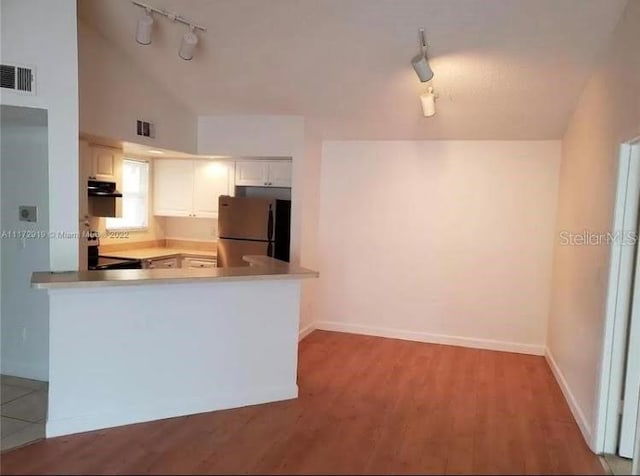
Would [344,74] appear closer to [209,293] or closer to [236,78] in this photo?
[236,78]

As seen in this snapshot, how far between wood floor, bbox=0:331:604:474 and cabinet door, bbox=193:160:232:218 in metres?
2.33

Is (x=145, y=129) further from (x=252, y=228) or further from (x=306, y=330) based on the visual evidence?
(x=306, y=330)

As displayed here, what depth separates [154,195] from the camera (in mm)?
5734

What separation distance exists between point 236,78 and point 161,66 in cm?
64

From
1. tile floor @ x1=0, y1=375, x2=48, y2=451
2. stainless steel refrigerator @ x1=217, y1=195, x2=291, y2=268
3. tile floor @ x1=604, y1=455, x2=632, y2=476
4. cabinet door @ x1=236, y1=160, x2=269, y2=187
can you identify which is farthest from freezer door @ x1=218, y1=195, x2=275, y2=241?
tile floor @ x1=604, y1=455, x2=632, y2=476

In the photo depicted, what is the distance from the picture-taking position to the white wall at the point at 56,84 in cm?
289

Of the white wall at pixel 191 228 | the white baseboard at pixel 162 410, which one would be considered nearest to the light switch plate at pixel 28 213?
the white baseboard at pixel 162 410

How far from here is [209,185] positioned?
17.8ft

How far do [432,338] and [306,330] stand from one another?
136 centimetres

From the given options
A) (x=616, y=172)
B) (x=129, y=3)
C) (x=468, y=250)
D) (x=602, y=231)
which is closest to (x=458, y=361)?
(x=468, y=250)

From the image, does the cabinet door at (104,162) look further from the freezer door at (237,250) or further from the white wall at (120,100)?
the freezer door at (237,250)

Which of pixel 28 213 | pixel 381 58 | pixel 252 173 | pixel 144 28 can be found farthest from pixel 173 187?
pixel 381 58

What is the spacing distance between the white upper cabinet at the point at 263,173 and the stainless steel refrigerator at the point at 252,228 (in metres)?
0.27

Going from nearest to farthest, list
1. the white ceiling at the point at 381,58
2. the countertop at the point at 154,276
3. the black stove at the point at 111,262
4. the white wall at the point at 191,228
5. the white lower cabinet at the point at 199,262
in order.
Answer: the countertop at the point at 154,276 → the white ceiling at the point at 381,58 → the black stove at the point at 111,262 → the white lower cabinet at the point at 199,262 → the white wall at the point at 191,228
